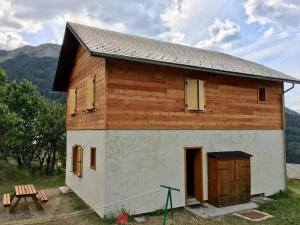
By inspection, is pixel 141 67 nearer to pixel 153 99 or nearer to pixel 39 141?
pixel 153 99

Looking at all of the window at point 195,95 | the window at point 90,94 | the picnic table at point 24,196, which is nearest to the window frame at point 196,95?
the window at point 195,95

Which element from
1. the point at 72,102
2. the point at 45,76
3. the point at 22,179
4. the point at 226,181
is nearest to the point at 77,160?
the point at 72,102

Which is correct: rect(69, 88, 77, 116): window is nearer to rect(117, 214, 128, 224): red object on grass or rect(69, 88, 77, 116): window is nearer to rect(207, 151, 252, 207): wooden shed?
rect(117, 214, 128, 224): red object on grass

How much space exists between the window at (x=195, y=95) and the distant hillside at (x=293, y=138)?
59777 mm

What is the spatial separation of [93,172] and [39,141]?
11.5 metres

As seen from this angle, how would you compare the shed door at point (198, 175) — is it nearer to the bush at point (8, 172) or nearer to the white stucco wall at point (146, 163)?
the white stucco wall at point (146, 163)

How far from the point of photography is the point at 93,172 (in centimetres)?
1027

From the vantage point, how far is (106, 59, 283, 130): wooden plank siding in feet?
31.1

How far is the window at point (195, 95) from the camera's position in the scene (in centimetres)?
1087

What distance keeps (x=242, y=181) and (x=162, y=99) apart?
4.70m

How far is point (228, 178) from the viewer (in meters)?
10.9

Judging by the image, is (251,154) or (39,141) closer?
(251,154)

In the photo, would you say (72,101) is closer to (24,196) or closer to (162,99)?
(24,196)

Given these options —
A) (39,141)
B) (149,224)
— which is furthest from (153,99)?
(39,141)
